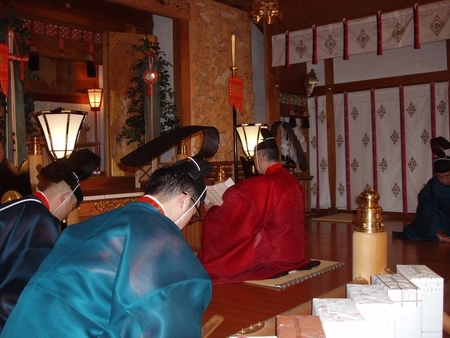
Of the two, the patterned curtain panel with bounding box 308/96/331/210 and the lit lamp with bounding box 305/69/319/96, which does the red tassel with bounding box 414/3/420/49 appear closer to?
the lit lamp with bounding box 305/69/319/96

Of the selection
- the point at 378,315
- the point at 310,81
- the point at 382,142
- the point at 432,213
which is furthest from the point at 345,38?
the point at 378,315

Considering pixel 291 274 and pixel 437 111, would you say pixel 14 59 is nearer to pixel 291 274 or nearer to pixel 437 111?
pixel 291 274

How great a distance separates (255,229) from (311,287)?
0.61m

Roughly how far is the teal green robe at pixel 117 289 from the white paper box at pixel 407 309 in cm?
65

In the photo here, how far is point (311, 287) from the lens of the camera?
12.3 feet

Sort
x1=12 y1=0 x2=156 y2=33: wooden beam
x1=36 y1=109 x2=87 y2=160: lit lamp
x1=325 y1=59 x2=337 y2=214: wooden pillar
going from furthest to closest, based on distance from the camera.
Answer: x1=325 y1=59 x2=337 y2=214: wooden pillar, x1=12 y1=0 x2=156 y2=33: wooden beam, x1=36 y1=109 x2=87 y2=160: lit lamp

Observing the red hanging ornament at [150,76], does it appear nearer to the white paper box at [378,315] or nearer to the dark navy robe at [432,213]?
the dark navy robe at [432,213]

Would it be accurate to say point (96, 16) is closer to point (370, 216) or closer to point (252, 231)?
point (252, 231)

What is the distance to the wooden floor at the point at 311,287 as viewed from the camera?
10.3ft

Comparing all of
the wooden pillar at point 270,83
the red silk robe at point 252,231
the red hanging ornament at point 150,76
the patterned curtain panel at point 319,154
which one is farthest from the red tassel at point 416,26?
the red silk robe at point 252,231

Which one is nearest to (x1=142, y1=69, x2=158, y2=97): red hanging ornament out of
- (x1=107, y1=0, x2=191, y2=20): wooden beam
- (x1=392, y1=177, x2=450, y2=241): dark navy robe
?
(x1=107, y1=0, x2=191, y2=20): wooden beam

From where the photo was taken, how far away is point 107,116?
6.75 metres

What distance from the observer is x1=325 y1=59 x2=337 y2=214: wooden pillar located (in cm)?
895

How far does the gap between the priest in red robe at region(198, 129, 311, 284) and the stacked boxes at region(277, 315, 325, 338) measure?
2.54 m
